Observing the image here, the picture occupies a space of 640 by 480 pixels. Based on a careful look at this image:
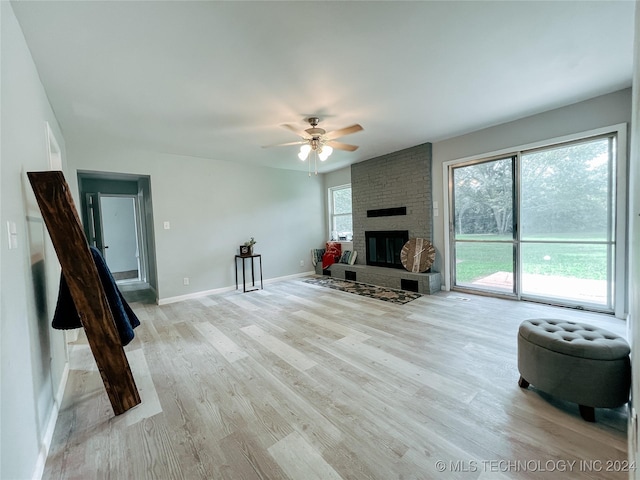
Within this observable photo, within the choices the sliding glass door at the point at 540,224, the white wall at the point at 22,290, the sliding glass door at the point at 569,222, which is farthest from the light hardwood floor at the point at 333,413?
the sliding glass door at the point at 540,224

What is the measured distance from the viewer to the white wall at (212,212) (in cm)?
423

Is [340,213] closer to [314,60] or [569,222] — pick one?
[569,222]

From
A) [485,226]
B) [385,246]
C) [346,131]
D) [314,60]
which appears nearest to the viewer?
[314,60]

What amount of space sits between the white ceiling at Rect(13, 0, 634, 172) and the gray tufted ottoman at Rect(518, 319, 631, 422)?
210 centimetres

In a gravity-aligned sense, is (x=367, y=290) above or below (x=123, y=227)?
below

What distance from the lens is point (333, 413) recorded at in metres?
1.68

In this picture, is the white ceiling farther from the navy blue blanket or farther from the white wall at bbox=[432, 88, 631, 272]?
the navy blue blanket

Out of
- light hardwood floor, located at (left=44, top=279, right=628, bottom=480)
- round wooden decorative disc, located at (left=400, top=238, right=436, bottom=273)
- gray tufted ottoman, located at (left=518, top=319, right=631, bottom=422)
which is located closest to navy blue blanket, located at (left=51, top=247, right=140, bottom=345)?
light hardwood floor, located at (left=44, top=279, right=628, bottom=480)

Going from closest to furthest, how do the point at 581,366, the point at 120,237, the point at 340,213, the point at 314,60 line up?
the point at 581,366
the point at 314,60
the point at 340,213
the point at 120,237

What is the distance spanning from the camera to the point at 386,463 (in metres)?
1.32

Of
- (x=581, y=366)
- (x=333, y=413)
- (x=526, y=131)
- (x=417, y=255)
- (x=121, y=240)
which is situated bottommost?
(x=333, y=413)

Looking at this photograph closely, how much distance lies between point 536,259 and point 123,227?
9.02 metres

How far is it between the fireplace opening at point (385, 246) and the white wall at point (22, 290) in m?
4.74

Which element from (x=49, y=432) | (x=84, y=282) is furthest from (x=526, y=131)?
(x=49, y=432)
